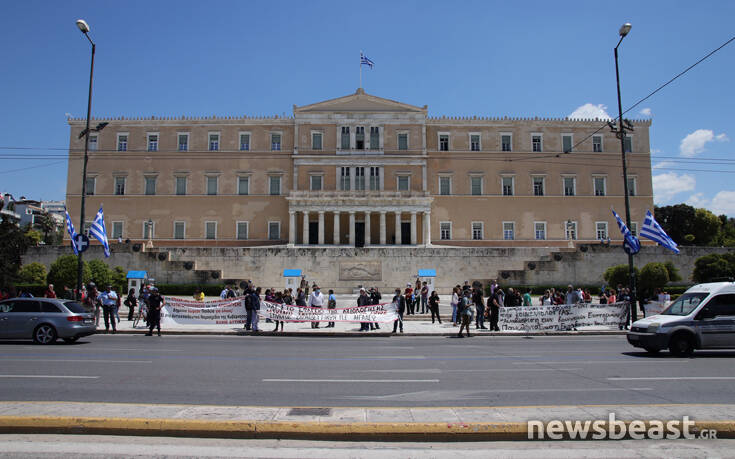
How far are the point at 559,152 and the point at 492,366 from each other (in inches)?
1875

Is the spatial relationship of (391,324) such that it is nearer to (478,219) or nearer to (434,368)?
(434,368)

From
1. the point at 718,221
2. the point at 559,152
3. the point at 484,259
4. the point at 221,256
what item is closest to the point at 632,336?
the point at 484,259

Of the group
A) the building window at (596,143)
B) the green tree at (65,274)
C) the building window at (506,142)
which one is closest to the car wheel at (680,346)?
the green tree at (65,274)

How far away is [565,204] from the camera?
52.6m

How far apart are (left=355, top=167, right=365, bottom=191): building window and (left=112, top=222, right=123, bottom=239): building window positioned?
25065 mm

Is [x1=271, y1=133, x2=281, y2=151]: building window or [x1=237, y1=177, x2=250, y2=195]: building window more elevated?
[x1=271, y1=133, x2=281, y2=151]: building window

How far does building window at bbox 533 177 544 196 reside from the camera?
5278 centimetres

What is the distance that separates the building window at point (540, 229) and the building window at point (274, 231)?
2724cm

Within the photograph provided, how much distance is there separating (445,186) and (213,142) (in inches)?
1008

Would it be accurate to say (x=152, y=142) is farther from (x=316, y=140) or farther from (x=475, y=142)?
(x=475, y=142)

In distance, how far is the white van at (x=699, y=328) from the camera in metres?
12.5

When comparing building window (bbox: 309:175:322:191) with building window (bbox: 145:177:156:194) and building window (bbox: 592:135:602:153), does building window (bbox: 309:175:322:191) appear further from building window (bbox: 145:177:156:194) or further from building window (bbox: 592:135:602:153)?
building window (bbox: 592:135:602:153)

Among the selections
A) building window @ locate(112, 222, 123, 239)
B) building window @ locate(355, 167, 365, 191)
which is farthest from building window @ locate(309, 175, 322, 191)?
building window @ locate(112, 222, 123, 239)

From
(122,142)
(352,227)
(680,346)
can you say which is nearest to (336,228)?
(352,227)
